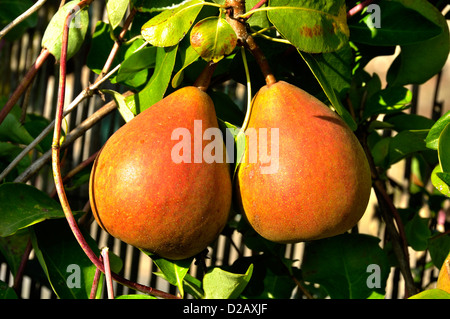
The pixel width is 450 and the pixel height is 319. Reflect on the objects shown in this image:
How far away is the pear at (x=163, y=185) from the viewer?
19.1 inches

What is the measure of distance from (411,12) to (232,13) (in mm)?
223

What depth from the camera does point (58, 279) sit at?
2.15 ft

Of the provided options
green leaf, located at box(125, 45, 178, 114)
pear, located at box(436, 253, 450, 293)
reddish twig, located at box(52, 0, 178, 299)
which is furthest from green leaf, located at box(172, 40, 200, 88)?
pear, located at box(436, 253, 450, 293)

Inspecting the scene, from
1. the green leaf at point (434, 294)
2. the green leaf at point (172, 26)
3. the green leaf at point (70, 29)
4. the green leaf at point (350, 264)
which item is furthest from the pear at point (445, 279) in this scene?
the green leaf at point (70, 29)

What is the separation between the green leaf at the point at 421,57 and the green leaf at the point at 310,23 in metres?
0.17

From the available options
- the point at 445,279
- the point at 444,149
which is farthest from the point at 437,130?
the point at 445,279

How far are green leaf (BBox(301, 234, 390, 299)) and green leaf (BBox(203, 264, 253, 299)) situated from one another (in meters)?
0.18

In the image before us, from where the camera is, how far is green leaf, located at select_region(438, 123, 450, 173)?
0.55 meters

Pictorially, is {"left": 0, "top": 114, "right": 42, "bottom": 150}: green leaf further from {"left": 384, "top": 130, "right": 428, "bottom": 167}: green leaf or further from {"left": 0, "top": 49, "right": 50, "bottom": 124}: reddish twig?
{"left": 384, "top": 130, "right": 428, "bottom": 167}: green leaf

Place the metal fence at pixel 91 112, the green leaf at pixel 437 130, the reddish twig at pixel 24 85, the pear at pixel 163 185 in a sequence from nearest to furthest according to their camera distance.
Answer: the pear at pixel 163 185 → the green leaf at pixel 437 130 → the reddish twig at pixel 24 85 → the metal fence at pixel 91 112

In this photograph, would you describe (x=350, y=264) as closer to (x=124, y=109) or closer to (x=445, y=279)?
(x=445, y=279)

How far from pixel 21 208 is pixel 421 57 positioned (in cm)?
53

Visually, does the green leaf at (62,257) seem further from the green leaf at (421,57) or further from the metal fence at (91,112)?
the green leaf at (421,57)
